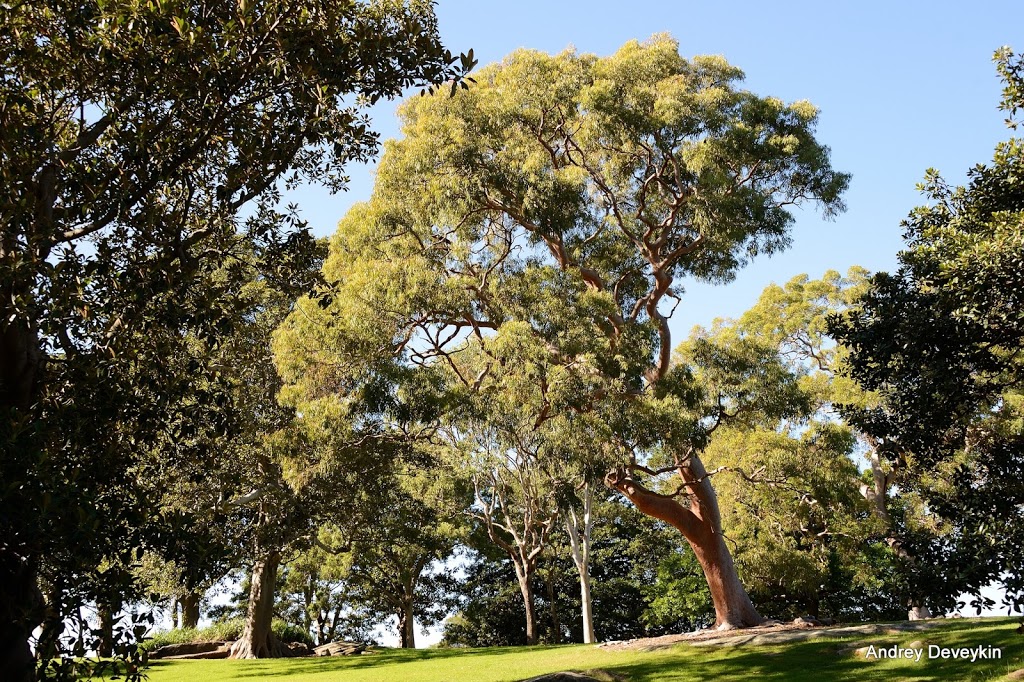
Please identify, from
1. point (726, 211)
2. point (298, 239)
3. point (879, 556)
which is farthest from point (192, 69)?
point (879, 556)

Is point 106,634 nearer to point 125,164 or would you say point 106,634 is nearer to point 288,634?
point 125,164

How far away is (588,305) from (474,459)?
39.5 ft

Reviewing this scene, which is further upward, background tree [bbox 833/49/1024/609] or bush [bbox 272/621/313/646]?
background tree [bbox 833/49/1024/609]

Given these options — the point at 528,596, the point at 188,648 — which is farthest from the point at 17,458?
the point at 528,596

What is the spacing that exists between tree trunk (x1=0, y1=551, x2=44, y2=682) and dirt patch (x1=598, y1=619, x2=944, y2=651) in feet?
40.4

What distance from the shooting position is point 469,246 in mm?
16156

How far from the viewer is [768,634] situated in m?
15.2

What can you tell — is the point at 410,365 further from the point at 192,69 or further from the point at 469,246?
the point at 192,69

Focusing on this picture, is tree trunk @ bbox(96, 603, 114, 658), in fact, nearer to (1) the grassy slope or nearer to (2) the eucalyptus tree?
(2) the eucalyptus tree

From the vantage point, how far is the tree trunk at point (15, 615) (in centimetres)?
526

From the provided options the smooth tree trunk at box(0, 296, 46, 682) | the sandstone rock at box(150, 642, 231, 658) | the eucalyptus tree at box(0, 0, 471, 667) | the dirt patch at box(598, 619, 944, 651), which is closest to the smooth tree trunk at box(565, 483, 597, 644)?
the dirt patch at box(598, 619, 944, 651)

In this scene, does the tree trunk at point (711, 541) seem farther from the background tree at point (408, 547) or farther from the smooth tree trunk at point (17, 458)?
the smooth tree trunk at point (17, 458)

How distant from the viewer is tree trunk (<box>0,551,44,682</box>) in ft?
17.3

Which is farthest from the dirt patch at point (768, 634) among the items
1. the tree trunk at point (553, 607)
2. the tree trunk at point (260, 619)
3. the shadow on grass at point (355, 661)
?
the tree trunk at point (553, 607)
